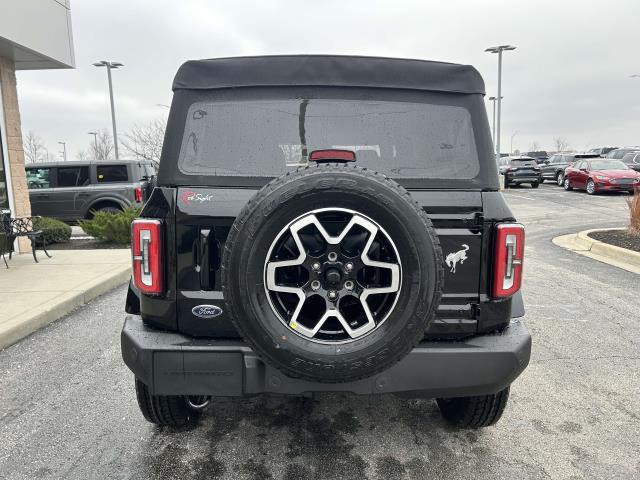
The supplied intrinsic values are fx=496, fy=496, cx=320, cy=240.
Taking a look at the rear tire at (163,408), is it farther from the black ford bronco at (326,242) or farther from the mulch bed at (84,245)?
the mulch bed at (84,245)

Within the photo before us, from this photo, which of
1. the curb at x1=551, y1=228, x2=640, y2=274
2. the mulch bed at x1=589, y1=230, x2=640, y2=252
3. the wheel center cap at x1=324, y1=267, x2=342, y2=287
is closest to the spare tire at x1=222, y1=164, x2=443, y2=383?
the wheel center cap at x1=324, y1=267, x2=342, y2=287

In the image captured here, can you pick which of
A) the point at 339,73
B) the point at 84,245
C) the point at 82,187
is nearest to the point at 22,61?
the point at 84,245

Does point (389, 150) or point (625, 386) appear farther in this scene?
point (625, 386)

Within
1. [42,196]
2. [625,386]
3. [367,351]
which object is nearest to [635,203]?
[625,386]

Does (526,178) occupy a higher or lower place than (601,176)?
lower

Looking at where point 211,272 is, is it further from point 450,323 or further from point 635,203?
point 635,203

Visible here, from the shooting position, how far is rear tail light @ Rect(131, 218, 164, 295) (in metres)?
2.44

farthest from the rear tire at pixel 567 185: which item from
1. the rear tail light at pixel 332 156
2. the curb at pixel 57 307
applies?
the rear tail light at pixel 332 156

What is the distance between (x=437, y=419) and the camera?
3.21 meters

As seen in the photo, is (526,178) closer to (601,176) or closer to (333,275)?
(601,176)

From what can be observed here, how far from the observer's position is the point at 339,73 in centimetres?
261

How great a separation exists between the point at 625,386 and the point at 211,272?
317 centimetres

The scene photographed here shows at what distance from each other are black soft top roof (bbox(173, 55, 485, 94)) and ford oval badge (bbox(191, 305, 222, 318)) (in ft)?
3.70

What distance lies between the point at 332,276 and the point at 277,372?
0.55 m
